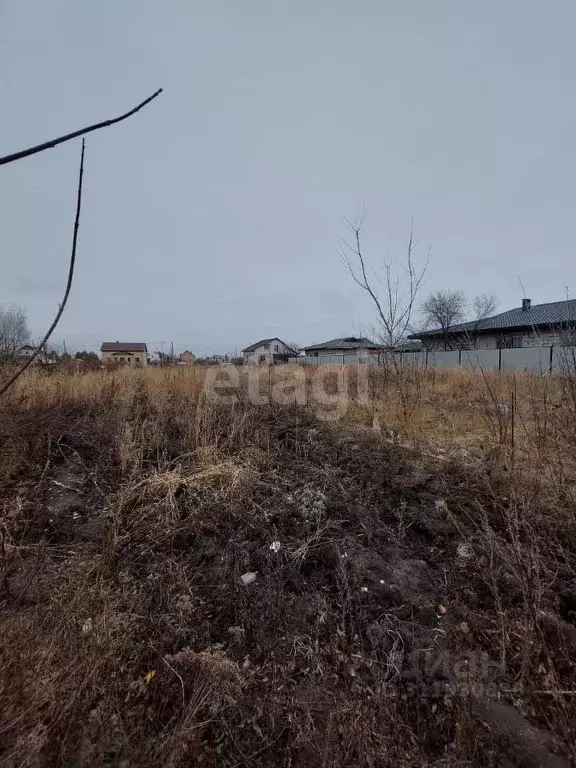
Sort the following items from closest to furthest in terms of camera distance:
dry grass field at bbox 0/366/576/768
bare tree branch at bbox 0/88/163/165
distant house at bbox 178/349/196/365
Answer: bare tree branch at bbox 0/88/163/165
dry grass field at bbox 0/366/576/768
distant house at bbox 178/349/196/365

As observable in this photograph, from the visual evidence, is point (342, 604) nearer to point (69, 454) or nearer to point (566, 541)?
point (566, 541)

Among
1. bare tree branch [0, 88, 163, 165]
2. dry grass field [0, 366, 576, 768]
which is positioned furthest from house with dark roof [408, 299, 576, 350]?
bare tree branch [0, 88, 163, 165]

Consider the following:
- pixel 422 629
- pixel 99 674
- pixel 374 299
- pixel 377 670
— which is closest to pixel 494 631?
pixel 422 629

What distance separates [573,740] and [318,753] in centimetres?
81

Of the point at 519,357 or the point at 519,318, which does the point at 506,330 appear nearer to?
the point at 519,318

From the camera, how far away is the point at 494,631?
146 cm

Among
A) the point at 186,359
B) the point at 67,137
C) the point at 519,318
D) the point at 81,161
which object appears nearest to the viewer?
the point at 67,137

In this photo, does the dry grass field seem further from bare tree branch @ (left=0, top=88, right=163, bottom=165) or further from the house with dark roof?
the house with dark roof

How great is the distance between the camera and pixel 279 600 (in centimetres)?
163

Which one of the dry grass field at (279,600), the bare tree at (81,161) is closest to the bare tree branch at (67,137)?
the bare tree at (81,161)

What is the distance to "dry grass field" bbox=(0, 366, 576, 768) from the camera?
1.10m

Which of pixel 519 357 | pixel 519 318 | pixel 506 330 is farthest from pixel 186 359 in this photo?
pixel 519 318

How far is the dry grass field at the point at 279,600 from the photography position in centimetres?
110

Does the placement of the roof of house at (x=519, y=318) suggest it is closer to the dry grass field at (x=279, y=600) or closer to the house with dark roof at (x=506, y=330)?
the house with dark roof at (x=506, y=330)
